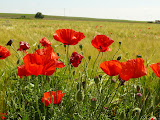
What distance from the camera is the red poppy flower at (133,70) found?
0.61m

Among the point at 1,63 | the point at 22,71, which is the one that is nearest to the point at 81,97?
the point at 22,71

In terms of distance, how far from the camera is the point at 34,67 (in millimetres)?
576

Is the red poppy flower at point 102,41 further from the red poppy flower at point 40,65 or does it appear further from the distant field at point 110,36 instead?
the red poppy flower at point 40,65

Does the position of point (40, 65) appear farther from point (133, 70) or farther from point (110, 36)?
point (110, 36)

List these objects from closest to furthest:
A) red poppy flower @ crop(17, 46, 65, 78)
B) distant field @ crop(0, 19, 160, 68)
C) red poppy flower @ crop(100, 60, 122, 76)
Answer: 1. red poppy flower @ crop(17, 46, 65, 78)
2. red poppy flower @ crop(100, 60, 122, 76)
3. distant field @ crop(0, 19, 160, 68)

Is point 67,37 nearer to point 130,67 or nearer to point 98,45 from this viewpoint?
point 98,45

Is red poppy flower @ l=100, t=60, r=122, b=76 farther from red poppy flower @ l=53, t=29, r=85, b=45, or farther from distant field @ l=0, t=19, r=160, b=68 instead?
distant field @ l=0, t=19, r=160, b=68

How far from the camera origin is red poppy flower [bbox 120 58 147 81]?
0.61 m

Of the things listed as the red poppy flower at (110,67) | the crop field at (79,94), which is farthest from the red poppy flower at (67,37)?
the red poppy flower at (110,67)

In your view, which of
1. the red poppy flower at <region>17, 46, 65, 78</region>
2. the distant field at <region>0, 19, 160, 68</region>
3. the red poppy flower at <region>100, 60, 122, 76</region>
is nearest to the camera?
the red poppy flower at <region>17, 46, 65, 78</region>

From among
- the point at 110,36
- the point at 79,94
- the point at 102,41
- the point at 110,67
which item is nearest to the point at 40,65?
the point at 79,94

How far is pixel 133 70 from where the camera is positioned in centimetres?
63

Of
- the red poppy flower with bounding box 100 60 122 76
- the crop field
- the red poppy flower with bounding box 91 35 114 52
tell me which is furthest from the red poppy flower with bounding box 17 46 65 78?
the red poppy flower with bounding box 91 35 114 52

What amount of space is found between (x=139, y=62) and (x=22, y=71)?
1.57 ft
